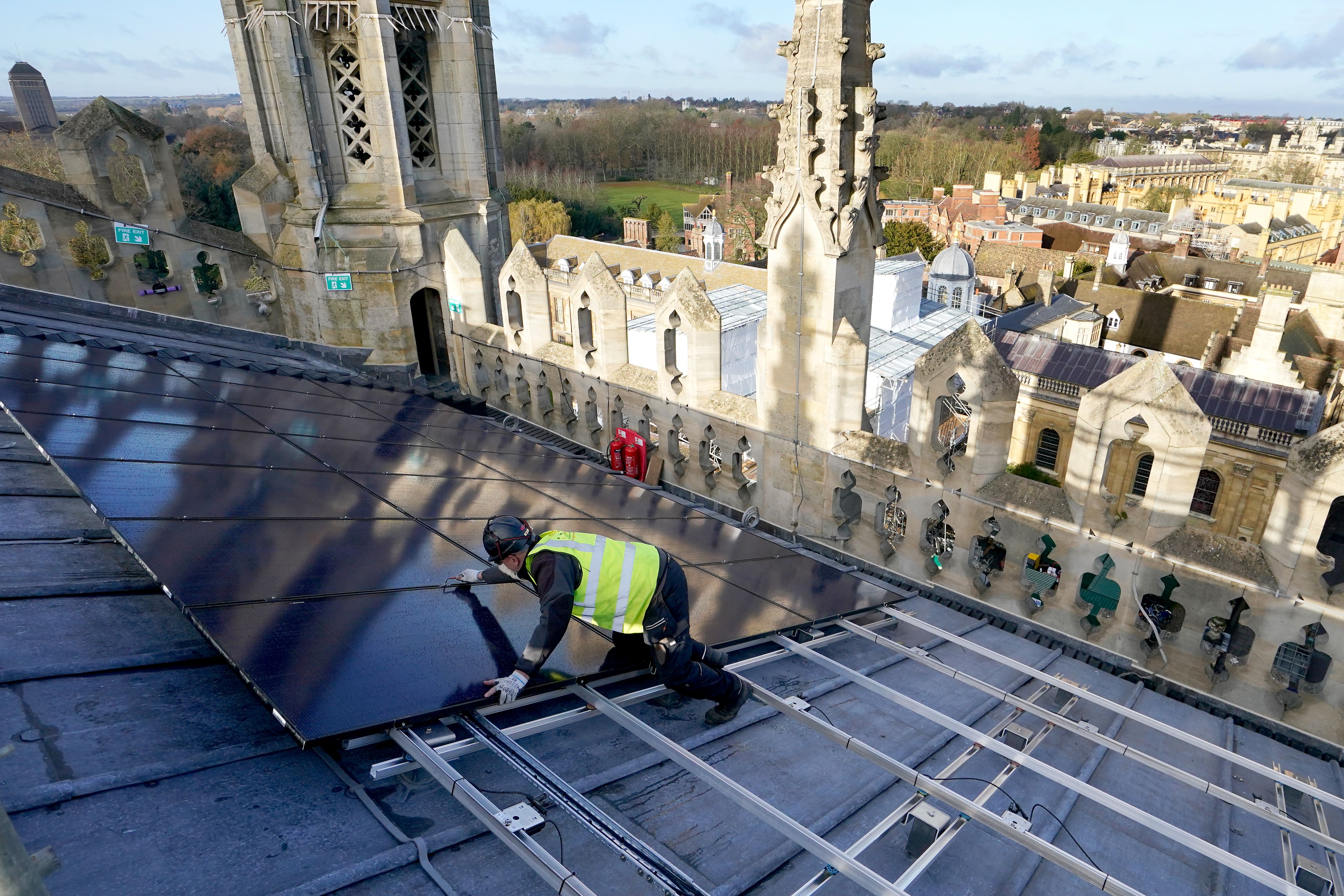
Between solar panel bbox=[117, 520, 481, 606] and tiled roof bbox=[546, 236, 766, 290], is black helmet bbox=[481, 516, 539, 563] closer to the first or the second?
solar panel bbox=[117, 520, 481, 606]

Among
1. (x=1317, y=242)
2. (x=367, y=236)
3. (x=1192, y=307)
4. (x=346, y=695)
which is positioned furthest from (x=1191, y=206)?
(x=346, y=695)

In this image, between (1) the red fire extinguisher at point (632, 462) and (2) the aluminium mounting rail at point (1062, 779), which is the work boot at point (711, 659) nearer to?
(2) the aluminium mounting rail at point (1062, 779)

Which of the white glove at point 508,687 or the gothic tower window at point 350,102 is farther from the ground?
the gothic tower window at point 350,102

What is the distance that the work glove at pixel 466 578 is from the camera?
585 cm

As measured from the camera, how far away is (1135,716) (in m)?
5.93

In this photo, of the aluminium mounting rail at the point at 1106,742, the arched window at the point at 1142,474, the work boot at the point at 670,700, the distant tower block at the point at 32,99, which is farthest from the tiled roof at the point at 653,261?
the work boot at the point at 670,700

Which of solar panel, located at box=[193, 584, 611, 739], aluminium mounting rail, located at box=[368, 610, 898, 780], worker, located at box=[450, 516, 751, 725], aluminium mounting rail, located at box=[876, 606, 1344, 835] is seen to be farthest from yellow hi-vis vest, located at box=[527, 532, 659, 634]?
aluminium mounting rail, located at box=[876, 606, 1344, 835]

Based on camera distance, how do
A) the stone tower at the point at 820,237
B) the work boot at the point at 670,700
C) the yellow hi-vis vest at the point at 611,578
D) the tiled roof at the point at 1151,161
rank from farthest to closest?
the tiled roof at the point at 1151,161 → the stone tower at the point at 820,237 → the work boot at the point at 670,700 → the yellow hi-vis vest at the point at 611,578

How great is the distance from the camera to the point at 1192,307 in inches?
2202

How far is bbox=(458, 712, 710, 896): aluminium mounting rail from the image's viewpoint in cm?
341

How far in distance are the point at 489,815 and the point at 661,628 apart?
6.61ft

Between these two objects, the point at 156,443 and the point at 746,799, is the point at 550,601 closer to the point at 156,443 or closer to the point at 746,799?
the point at 746,799

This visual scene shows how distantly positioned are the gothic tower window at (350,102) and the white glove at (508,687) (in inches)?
535

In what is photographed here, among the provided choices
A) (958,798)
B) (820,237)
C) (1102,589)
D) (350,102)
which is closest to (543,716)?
(958,798)
